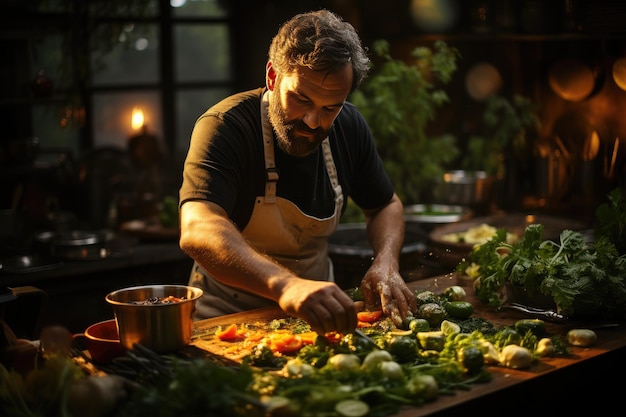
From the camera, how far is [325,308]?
3039 mm

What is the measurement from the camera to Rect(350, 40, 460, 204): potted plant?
20.4 feet

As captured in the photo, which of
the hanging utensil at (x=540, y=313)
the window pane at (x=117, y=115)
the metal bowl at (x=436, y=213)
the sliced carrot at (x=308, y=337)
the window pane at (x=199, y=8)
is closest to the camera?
the sliced carrot at (x=308, y=337)

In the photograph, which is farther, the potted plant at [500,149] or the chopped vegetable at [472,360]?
the potted plant at [500,149]

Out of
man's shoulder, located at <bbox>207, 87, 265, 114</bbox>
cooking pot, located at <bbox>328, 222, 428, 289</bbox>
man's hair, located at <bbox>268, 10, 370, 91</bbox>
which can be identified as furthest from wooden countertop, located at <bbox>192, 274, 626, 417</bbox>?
cooking pot, located at <bbox>328, 222, 428, 289</bbox>

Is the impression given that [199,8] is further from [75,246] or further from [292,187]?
[292,187]

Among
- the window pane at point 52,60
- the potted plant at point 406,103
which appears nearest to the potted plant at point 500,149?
the potted plant at point 406,103

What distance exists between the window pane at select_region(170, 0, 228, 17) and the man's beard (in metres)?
5.24

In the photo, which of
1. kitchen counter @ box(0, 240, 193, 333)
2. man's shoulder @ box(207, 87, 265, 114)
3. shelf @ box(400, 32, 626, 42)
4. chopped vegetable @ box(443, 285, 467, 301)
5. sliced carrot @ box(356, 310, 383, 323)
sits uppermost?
shelf @ box(400, 32, 626, 42)

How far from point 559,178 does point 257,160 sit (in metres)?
3.69

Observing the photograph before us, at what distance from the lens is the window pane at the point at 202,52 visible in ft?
29.5

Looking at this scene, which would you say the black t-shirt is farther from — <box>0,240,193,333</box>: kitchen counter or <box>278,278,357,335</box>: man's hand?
<box>0,240,193,333</box>: kitchen counter

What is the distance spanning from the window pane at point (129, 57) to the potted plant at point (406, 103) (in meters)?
2.54

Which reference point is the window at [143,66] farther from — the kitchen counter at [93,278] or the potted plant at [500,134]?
the potted plant at [500,134]

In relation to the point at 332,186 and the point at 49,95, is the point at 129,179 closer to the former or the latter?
the point at 49,95
